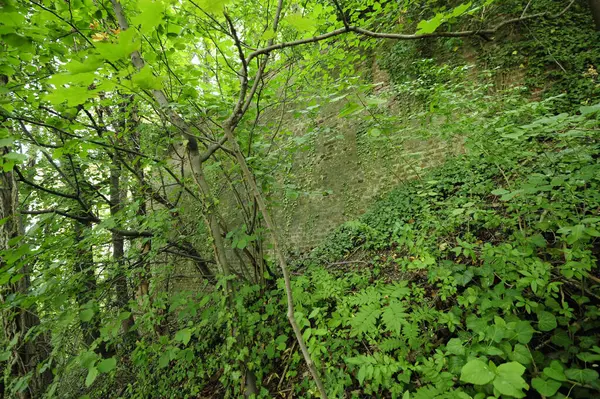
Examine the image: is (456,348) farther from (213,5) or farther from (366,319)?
(213,5)

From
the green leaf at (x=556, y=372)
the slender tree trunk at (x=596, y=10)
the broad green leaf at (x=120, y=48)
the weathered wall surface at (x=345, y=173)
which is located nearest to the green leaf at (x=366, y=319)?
the green leaf at (x=556, y=372)

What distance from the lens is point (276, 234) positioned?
3.06 meters

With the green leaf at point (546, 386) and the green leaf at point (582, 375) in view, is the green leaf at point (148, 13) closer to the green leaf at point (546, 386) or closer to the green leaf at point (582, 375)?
the green leaf at point (546, 386)

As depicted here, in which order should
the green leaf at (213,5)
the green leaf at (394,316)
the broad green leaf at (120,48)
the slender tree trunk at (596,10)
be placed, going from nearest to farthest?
1. the broad green leaf at (120,48)
2. the green leaf at (213,5)
3. the green leaf at (394,316)
4. the slender tree trunk at (596,10)

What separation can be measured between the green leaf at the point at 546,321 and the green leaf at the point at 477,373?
1.93 ft

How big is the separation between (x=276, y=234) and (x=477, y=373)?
7.23 feet

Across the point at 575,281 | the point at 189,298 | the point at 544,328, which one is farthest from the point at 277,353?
the point at 575,281

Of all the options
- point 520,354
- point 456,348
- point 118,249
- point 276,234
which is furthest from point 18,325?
point 520,354

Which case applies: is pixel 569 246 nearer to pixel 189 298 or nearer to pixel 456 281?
pixel 456 281

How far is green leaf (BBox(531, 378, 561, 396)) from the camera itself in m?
1.27

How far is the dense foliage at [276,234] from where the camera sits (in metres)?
1.43

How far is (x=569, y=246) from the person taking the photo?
1.90 metres

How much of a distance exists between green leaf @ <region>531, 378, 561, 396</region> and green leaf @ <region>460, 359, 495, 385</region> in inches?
12.7

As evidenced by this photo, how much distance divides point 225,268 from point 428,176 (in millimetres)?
3603
